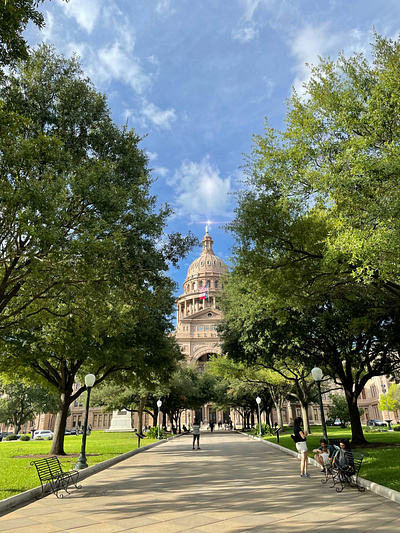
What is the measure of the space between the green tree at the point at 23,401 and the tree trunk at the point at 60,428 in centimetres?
3915

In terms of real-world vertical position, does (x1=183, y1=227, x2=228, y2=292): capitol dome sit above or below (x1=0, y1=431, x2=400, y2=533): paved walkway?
above

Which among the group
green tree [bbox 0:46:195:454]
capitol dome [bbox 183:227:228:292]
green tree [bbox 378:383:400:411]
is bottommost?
green tree [bbox 378:383:400:411]

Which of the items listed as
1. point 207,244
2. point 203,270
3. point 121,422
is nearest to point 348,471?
point 121,422

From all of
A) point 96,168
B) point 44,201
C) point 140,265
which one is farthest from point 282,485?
point 96,168

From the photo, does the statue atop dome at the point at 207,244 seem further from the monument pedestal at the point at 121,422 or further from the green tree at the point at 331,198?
the green tree at the point at 331,198

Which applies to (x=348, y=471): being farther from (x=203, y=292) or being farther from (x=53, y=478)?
(x=203, y=292)

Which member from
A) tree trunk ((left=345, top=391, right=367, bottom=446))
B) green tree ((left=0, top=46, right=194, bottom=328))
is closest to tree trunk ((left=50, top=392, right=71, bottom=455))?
green tree ((left=0, top=46, right=194, bottom=328))

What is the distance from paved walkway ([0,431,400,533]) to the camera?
6352 millimetres

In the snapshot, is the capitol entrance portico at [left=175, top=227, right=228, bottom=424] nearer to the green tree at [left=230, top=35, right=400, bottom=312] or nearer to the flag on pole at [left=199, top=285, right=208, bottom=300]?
the flag on pole at [left=199, top=285, right=208, bottom=300]

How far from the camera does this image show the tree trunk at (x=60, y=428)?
1966 centimetres

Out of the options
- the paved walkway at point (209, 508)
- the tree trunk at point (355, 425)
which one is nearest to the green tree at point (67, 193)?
the paved walkway at point (209, 508)

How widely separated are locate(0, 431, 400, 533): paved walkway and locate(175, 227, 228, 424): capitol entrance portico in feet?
248

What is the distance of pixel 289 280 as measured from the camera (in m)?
13.6

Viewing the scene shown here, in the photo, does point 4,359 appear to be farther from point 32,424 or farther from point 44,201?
point 32,424
